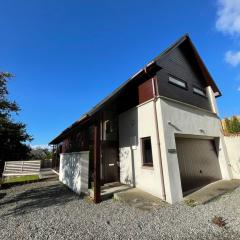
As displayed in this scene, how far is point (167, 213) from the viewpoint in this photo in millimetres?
5305

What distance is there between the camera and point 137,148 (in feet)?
27.3

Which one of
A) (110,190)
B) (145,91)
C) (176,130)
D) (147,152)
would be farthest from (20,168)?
(176,130)

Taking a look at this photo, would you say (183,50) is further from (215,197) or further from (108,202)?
(108,202)

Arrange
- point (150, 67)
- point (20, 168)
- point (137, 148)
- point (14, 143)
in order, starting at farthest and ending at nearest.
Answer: point (14, 143), point (20, 168), point (137, 148), point (150, 67)

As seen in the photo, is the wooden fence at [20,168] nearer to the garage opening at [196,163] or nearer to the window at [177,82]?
the garage opening at [196,163]

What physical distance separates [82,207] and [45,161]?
90.7 ft

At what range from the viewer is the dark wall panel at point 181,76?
8391 millimetres

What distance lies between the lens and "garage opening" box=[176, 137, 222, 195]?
8.10m

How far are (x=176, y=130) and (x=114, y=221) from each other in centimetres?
493

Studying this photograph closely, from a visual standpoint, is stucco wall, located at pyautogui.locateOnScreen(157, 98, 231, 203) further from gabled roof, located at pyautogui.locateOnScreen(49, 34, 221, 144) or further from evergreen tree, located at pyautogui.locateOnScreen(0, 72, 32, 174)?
evergreen tree, located at pyautogui.locateOnScreen(0, 72, 32, 174)

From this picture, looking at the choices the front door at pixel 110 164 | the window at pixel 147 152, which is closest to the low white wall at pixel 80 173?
the front door at pixel 110 164

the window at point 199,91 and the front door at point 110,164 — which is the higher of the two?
the window at point 199,91

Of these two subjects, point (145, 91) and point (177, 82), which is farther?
point (177, 82)

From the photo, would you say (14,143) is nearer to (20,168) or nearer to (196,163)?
(20,168)
